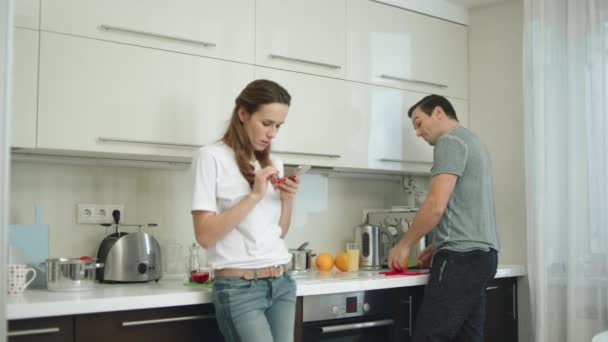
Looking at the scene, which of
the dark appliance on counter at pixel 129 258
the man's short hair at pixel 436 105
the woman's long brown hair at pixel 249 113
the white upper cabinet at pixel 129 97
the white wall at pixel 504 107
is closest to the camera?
the woman's long brown hair at pixel 249 113

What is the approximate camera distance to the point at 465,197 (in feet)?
8.52

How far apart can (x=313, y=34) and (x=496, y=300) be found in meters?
1.42

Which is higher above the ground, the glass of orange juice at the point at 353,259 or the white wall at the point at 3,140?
the white wall at the point at 3,140

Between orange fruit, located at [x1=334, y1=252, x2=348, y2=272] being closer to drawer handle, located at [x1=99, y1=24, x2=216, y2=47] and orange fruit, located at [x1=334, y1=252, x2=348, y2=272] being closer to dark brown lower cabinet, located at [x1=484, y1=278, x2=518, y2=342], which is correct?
dark brown lower cabinet, located at [x1=484, y1=278, x2=518, y2=342]

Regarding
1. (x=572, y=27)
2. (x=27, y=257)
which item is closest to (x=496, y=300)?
(x=572, y=27)

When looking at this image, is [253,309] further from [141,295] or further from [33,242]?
[33,242]

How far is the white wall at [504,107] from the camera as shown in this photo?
10.9ft

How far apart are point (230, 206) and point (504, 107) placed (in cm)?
183

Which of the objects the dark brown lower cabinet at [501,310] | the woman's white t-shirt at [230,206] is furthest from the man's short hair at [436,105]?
the woman's white t-shirt at [230,206]

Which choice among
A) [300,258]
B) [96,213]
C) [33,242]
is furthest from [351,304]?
[33,242]

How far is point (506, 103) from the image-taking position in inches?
134

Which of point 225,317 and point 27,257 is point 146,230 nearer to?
point 27,257

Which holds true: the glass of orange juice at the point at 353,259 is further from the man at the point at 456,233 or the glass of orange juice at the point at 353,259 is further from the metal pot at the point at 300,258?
the man at the point at 456,233

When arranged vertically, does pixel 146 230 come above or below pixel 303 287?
above
